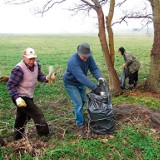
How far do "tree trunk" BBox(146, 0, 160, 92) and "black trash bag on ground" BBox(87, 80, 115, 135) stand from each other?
4431 millimetres

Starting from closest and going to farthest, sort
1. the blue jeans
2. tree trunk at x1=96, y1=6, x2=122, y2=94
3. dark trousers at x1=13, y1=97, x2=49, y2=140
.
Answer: dark trousers at x1=13, y1=97, x2=49, y2=140 < the blue jeans < tree trunk at x1=96, y1=6, x2=122, y2=94

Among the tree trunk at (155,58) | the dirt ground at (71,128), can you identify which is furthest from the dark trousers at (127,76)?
the dirt ground at (71,128)

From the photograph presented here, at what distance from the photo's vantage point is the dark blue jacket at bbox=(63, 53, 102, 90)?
17.8 feet

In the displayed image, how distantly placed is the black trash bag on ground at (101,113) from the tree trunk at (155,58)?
4431mm

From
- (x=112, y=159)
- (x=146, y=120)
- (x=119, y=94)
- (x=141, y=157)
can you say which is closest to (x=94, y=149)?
(x=112, y=159)

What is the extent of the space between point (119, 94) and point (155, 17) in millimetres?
2619

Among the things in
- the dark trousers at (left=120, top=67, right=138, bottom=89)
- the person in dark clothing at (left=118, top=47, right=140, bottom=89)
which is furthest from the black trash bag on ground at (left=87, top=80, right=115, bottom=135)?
the dark trousers at (left=120, top=67, right=138, bottom=89)

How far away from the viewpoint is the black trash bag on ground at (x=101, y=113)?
214 inches

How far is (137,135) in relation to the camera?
550 cm

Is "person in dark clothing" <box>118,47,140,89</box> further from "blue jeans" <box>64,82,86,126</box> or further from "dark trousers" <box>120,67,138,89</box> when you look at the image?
"blue jeans" <box>64,82,86,126</box>

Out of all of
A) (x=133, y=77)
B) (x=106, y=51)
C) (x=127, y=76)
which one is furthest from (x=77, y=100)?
(x=133, y=77)

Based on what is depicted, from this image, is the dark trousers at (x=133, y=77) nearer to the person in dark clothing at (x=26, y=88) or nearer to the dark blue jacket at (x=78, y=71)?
the dark blue jacket at (x=78, y=71)

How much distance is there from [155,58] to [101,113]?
4722 mm

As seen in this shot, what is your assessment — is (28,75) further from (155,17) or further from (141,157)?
(155,17)
